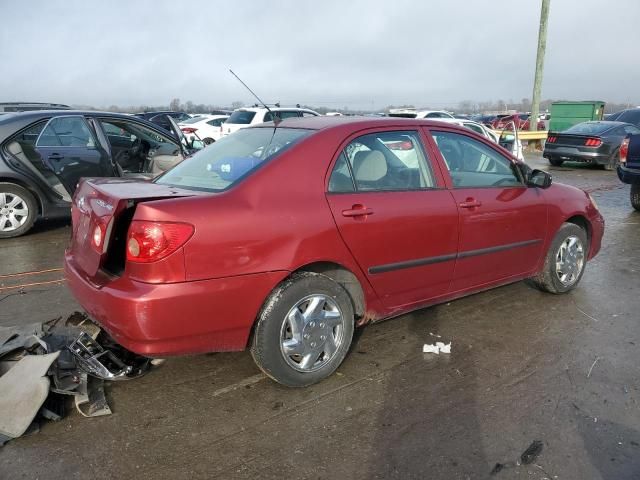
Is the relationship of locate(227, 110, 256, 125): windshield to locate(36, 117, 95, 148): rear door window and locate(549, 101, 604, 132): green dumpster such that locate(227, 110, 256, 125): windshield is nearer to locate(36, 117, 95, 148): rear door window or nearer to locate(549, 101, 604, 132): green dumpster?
locate(36, 117, 95, 148): rear door window

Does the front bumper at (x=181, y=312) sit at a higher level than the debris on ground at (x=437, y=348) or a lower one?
higher

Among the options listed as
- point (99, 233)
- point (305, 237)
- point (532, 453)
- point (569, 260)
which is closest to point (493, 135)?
point (569, 260)

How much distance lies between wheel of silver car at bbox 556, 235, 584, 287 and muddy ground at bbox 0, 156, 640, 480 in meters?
0.53

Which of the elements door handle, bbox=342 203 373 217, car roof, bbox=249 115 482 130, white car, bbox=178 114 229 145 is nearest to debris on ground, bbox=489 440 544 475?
door handle, bbox=342 203 373 217

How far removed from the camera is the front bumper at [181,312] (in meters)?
2.75

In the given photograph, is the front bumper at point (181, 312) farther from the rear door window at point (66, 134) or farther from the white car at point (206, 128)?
the white car at point (206, 128)

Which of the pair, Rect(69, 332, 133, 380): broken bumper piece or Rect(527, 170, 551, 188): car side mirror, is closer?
Rect(69, 332, 133, 380): broken bumper piece

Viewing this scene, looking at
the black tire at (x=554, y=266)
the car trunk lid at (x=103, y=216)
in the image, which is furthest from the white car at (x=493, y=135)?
the car trunk lid at (x=103, y=216)

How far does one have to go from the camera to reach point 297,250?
307cm

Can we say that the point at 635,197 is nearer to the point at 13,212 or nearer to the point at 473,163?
the point at 473,163

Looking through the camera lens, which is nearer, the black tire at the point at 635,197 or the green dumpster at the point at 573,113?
the black tire at the point at 635,197

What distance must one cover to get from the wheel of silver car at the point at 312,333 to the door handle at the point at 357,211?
1.65 ft

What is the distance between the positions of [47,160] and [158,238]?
4.87m

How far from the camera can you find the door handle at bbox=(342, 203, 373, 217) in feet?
10.8
